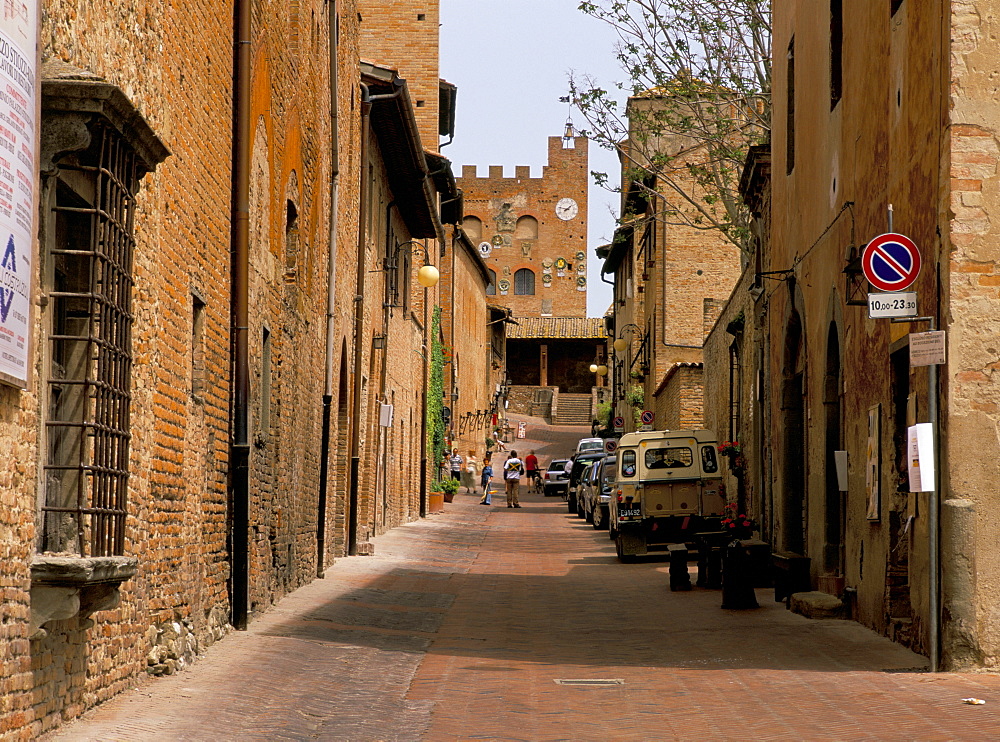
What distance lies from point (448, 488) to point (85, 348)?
120 feet

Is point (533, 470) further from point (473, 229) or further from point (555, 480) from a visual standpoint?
point (473, 229)

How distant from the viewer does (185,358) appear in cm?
1012

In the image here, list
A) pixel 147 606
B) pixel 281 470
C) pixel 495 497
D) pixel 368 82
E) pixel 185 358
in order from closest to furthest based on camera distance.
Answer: pixel 147 606 < pixel 185 358 < pixel 281 470 < pixel 368 82 < pixel 495 497

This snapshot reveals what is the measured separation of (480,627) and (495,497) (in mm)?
35569

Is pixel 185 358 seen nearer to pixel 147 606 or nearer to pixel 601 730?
pixel 147 606

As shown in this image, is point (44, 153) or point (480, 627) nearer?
point (44, 153)

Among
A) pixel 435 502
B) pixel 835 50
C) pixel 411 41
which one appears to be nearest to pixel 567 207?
pixel 411 41

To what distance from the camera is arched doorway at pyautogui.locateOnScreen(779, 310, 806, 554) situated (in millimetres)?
18719

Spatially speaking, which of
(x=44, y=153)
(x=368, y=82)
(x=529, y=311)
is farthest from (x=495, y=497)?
(x=529, y=311)

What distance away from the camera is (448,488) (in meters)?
43.5

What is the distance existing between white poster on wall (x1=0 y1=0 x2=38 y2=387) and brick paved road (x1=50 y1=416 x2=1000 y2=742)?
2131mm

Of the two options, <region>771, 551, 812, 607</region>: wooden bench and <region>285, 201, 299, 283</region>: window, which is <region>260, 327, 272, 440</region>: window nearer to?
<region>285, 201, 299, 283</region>: window

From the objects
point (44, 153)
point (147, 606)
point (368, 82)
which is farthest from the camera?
point (368, 82)

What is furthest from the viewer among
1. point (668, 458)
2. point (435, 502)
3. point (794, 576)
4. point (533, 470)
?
point (533, 470)
